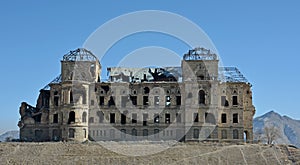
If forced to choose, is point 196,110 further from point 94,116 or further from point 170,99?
point 94,116

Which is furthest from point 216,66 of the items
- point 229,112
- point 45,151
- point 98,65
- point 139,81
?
point 45,151

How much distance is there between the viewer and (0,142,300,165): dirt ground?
74125mm

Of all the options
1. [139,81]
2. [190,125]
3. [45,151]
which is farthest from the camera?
[139,81]

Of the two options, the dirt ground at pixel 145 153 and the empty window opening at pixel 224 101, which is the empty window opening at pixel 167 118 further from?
the dirt ground at pixel 145 153

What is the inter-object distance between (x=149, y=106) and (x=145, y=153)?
16626mm

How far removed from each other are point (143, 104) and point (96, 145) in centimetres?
1488

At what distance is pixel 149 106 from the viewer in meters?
93.1

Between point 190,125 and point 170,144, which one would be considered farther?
point 190,125

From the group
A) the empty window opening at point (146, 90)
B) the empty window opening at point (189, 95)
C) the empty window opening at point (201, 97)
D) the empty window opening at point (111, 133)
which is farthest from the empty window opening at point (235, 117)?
the empty window opening at point (111, 133)

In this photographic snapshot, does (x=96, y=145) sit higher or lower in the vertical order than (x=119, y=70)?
lower

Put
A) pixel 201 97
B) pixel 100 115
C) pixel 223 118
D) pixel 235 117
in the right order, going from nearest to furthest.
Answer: pixel 201 97, pixel 235 117, pixel 223 118, pixel 100 115

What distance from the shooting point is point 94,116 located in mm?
93312

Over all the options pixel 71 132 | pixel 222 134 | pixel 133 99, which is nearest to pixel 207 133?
pixel 222 134

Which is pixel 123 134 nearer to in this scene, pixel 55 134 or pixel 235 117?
pixel 55 134
